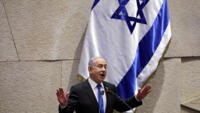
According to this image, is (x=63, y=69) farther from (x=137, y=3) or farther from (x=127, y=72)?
(x=137, y=3)

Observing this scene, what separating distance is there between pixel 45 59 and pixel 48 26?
0.44m

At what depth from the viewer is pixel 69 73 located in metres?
3.77

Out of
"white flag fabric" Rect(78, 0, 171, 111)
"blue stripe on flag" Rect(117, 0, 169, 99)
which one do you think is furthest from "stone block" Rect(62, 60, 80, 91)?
"blue stripe on flag" Rect(117, 0, 169, 99)

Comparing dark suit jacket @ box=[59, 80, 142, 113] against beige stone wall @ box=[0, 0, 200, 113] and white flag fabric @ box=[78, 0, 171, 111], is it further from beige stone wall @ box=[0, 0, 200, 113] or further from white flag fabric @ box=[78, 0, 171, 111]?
beige stone wall @ box=[0, 0, 200, 113]

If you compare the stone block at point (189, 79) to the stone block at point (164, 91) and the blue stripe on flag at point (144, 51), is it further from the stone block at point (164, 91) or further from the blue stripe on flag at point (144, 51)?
the blue stripe on flag at point (144, 51)

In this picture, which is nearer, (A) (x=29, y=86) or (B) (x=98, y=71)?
(B) (x=98, y=71)

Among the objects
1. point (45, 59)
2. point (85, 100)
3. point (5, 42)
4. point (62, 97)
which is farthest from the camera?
point (45, 59)

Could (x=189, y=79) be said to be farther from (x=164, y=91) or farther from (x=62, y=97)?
(x=62, y=97)

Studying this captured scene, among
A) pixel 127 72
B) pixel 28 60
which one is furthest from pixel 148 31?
pixel 28 60

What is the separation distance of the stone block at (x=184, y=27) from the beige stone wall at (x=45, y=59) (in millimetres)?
134

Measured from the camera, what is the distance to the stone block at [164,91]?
4.03m

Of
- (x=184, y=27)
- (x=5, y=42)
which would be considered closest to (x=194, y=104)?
(x=184, y=27)

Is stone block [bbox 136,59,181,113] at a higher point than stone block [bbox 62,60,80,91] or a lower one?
lower

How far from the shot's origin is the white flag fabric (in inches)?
141
